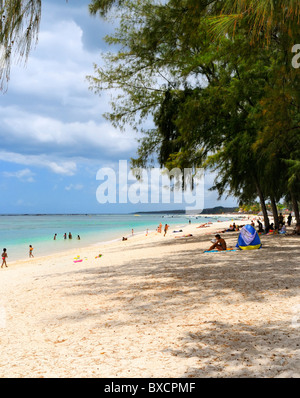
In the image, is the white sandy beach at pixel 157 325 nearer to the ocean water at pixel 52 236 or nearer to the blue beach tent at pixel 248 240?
the blue beach tent at pixel 248 240

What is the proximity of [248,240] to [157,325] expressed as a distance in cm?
944

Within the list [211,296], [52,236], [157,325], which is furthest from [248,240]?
[52,236]

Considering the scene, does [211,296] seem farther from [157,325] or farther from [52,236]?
[52,236]

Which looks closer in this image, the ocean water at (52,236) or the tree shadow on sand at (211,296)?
the tree shadow on sand at (211,296)

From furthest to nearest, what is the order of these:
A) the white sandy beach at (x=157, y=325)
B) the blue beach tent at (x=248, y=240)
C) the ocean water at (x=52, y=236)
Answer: the ocean water at (x=52, y=236) → the blue beach tent at (x=248, y=240) → the white sandy beach at (x=157, y=325)

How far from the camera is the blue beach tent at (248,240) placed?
13611 mm

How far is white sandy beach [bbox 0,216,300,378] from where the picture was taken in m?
3.79

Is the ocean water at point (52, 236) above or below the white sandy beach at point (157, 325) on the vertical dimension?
below

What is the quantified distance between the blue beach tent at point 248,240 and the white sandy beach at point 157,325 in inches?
171

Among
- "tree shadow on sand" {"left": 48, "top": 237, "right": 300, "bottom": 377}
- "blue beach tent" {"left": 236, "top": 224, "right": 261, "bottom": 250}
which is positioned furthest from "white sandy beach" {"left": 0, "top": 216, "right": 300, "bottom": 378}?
"blue beach tent" {"left": 236, "top": 224, "right": 261, "bottom": 250}

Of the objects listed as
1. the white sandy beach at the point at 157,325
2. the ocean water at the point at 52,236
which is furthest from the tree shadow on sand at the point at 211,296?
the ocean water at the point at 52,236

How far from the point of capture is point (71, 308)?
21.0ft

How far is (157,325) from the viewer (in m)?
5.13

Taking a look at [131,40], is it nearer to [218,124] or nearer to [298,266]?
[218,124]
